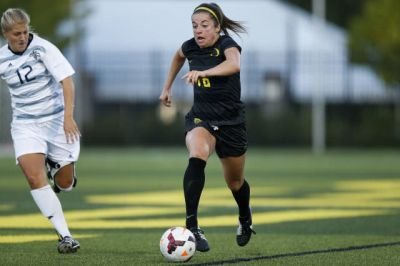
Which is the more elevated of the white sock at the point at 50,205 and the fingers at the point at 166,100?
the fingers at the point at 166,100

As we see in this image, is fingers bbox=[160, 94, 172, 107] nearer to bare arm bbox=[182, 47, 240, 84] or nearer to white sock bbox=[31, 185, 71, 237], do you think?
bare arm bbox=[182, 47, 240, 84]

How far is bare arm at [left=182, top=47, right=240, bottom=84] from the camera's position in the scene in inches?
402

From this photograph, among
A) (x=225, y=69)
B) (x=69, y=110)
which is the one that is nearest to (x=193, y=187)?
(x=225, y=69)

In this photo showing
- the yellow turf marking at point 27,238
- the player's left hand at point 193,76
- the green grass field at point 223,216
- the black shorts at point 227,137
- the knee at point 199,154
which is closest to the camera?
the player's left hand at point 193,76

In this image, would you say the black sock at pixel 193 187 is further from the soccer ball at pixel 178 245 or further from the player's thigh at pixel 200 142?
the soccer ball at pixel 178 245

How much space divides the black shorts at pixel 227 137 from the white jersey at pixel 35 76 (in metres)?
1.26

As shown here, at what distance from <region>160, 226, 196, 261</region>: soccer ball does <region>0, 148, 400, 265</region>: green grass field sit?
16 cm

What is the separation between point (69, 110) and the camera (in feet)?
35.4

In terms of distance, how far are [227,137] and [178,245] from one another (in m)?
1.31

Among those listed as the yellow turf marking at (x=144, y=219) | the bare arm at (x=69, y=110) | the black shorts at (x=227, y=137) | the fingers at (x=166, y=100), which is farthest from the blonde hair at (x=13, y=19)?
the yellow turf marking at (x=144, y=219)

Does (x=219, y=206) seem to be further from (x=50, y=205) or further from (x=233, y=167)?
(x=50, y=205)

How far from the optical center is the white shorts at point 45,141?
11.0 meters

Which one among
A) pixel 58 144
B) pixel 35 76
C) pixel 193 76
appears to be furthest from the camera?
pixel 58 144

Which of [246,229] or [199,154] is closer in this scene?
[199,154]
